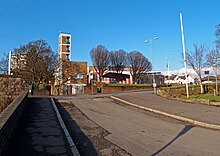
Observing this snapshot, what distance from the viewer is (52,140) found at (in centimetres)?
718

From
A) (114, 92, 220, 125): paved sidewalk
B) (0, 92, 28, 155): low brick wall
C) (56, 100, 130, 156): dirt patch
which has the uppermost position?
(0, 92, 28, 155): low brick wall

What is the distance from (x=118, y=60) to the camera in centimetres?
6938

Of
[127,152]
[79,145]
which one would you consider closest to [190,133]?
[127,152]

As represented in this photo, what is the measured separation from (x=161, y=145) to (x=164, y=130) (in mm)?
2648

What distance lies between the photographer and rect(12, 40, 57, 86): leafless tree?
38.4m

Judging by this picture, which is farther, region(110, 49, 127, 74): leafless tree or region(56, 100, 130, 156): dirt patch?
region(110, 49, 127, 74): leafless tree

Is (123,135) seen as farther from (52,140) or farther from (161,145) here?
(52,140)

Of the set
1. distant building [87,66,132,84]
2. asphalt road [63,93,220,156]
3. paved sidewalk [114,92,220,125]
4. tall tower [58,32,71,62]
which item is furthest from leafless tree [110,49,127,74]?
asphalt road [63,93,220,156]

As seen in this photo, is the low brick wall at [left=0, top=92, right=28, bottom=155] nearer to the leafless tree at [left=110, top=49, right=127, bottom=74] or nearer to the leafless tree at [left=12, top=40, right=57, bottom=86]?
the leafless tree at [left=12, top=40, right=57, bottom=86]

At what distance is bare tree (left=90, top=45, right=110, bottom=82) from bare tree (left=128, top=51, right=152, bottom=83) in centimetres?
812

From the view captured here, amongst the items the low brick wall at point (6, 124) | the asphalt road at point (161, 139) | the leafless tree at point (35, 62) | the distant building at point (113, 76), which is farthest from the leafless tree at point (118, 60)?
the low brick wall at point (6, 124)

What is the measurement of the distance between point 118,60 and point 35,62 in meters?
34.7

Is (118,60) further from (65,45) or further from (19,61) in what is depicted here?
(19,61)

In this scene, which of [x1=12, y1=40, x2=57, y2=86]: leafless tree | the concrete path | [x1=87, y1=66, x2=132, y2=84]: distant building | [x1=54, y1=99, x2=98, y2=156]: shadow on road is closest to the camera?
the concrete path
